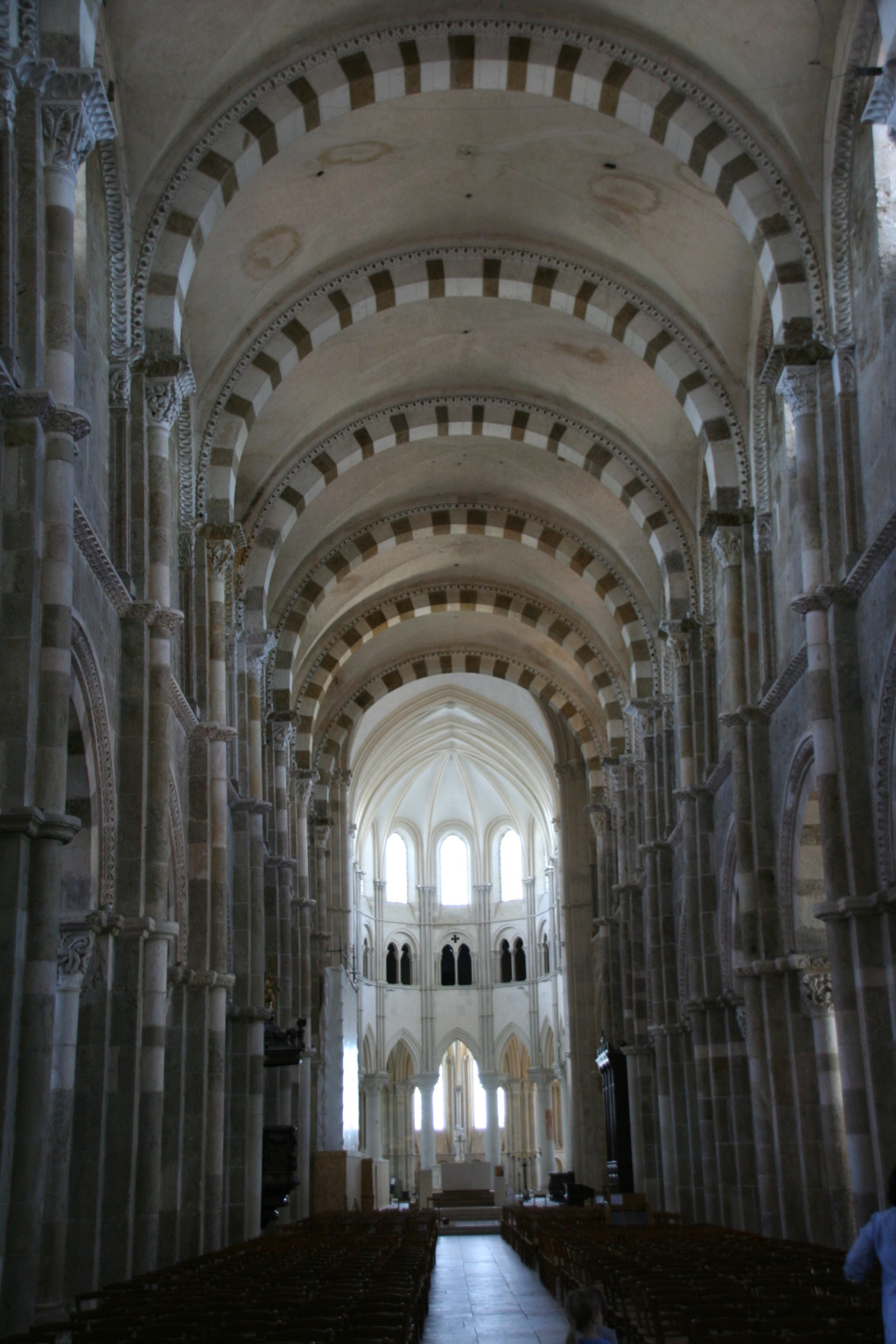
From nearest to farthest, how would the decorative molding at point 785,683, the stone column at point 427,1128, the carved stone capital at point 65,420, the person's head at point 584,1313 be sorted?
the person's head at point 584,1313
the carved stone capital at point 65,420
the decorative molding at point 785,683
the stone column at point 427,1128

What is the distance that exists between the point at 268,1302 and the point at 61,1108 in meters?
4.02

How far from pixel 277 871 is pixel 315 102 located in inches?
617

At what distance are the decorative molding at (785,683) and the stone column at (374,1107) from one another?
106 feet

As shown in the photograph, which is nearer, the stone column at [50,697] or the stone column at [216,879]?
the stone column at [50,697]

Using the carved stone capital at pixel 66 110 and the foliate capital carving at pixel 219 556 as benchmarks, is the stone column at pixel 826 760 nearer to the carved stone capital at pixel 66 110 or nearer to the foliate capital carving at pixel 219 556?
the carved stone capital at pixel 66 110

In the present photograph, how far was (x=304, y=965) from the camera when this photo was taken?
3128 centimetres

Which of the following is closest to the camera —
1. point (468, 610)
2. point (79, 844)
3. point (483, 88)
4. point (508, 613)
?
point (79, 844)

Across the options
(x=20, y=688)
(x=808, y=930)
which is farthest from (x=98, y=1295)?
(x=808, y=930)

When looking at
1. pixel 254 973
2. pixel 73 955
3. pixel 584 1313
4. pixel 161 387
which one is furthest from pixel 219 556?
pixel 584 1313

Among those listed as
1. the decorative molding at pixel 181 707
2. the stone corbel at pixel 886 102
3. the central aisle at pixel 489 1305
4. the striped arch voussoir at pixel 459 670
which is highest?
the striped arch voussoir at pixel 459 670

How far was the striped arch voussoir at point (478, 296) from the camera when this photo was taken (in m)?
21.0

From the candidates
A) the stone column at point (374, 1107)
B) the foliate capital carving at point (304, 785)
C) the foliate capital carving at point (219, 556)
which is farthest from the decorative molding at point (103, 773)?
the stone column at point (374, 1107)

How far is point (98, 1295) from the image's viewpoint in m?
10.7

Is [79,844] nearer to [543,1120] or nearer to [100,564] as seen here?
[100,564]
